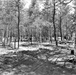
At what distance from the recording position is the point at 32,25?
991 inches

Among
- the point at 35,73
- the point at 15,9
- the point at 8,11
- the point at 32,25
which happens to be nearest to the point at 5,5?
the point at 8,11

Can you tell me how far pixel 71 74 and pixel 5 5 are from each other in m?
17.7

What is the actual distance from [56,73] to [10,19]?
667 inches

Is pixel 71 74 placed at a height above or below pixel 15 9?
below

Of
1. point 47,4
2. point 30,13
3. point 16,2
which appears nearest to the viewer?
point 16,2

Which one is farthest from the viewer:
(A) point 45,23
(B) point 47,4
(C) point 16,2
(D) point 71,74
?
(A) point 45,23

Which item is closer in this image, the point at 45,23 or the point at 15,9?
the point at 15,9

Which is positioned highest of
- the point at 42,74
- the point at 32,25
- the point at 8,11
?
the point at 8,11

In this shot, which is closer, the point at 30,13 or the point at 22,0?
the point at 22,0

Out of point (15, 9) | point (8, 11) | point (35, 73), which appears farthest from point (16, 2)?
point (35, 73)

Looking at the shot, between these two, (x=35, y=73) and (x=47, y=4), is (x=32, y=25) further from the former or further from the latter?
(x=35, y=73)

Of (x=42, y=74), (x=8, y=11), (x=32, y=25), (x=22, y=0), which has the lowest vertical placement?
(x=42, y=74)

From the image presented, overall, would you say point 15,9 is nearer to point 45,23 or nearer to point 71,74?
point 45,23

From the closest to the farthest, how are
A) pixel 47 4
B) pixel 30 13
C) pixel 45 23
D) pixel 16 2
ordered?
pixel 16 2 → pixel 47 4 → pixel 45 23 → pixel 30 13
